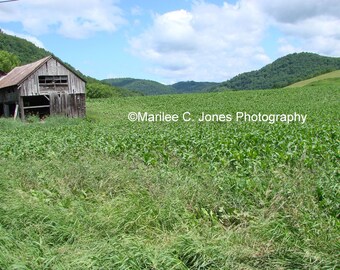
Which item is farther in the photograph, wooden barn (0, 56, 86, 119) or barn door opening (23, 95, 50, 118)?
barn door opening (23, 95, 50, 118)

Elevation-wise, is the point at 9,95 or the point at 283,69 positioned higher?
the point at 283,69

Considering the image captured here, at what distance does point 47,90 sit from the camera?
28.1 meters

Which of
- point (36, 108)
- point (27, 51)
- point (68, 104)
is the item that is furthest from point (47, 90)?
point (27, 51)

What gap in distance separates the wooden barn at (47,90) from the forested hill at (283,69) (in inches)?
3779

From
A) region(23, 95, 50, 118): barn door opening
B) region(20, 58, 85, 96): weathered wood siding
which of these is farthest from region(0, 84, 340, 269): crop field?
region(23, 95, 50, 118): barn door opening

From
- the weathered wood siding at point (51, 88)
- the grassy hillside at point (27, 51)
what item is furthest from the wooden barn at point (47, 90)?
the grassy hillside at point (27, 51)

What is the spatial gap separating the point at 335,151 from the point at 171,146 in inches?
179

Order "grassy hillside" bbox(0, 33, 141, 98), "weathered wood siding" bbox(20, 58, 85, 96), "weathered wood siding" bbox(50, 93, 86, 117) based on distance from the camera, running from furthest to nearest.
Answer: "grassy hillside" bbox(0, 33, 141, 98), "weathered wood siding" bbox(50, 93, 86, 117), "weathered wood siding" bbox(20, 58, 85, 96)

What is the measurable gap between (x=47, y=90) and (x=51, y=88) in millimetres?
358

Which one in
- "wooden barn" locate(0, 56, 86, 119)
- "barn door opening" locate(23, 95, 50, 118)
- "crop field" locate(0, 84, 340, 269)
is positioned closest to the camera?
"crop field" locate(0, 84, 340, 269)

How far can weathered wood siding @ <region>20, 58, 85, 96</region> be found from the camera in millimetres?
27188

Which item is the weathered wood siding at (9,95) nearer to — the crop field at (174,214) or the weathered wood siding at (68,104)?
the weathered wood siding at (68,104)

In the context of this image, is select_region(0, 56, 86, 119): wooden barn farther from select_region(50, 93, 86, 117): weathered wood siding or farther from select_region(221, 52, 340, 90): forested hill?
select_region(221, 52, 340, 90): forested hill

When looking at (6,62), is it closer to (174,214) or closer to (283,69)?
(174,214)
